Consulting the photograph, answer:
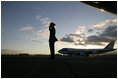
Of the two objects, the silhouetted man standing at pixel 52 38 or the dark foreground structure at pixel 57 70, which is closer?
the dark foreground structure at pixel 57 70

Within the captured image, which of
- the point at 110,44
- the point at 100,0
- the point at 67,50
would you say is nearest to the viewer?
the point at 100,0

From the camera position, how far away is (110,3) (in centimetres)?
473

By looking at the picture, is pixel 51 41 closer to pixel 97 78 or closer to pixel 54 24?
pixel 54 24

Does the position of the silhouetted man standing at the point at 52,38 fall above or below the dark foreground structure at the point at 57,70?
above

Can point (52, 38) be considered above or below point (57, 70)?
above

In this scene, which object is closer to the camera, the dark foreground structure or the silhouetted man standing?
the dark foreground structure

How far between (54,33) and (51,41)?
55 cm

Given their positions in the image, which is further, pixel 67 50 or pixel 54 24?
pixel 67 50

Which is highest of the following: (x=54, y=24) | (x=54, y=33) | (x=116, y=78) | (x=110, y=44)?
(x=54, y=24)

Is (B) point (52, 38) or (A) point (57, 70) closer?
(A) point (57, 70)

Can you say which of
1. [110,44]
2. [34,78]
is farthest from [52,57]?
[110,44]

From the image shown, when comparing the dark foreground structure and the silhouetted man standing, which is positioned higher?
the silhouetted man standing

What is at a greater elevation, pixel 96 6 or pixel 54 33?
pixel 96 6

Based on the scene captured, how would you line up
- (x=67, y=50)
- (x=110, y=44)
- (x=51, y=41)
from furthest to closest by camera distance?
(x=110, y=44) → (x=67, y=50) → (x=51, y=41)
